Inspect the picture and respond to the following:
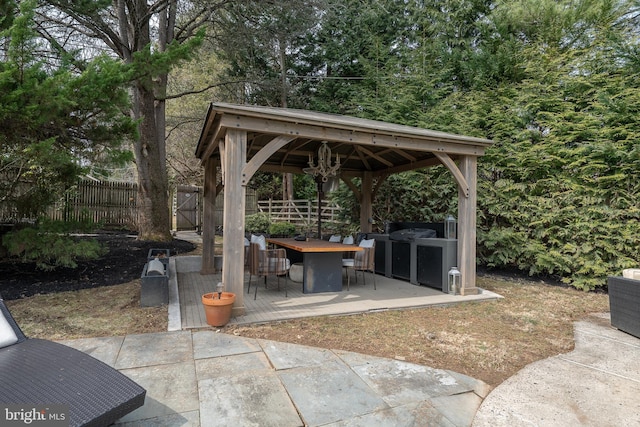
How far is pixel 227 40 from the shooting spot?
9.39 m

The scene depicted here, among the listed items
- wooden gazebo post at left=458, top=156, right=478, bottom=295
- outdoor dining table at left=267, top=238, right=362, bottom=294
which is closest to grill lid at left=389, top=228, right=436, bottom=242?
wooden gazebo post at left=458, top=156, right=478, bottom=295

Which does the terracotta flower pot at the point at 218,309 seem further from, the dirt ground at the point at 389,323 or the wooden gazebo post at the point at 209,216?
the wooden gazebo post at the point at 209,216

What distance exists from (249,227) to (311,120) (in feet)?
31.2

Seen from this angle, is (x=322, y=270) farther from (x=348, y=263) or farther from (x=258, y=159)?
(x=258, y=159)

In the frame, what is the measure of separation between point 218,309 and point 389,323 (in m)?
1.88

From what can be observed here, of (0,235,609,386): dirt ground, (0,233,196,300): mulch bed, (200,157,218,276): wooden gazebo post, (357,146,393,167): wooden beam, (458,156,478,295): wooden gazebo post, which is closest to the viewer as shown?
(0,235,609,386): dirt ground

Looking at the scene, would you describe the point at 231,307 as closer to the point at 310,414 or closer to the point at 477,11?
the point at 310,414

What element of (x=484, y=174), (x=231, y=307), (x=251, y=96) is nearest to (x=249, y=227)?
(x=251, y=96)

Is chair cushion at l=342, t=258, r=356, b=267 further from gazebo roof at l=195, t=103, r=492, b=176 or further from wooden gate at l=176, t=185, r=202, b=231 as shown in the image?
wooden gate at l=176, t=185, r=202, b=231

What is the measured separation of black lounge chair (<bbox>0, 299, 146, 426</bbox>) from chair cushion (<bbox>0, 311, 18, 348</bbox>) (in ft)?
0.38

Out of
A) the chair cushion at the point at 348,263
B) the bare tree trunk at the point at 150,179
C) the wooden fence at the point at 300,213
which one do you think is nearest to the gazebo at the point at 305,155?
the chair cushion at the point at 348,263

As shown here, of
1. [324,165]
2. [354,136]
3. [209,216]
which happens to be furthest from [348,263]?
[209,216]

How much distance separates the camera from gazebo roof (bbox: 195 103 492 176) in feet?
13.1

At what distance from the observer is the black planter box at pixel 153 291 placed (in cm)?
417
